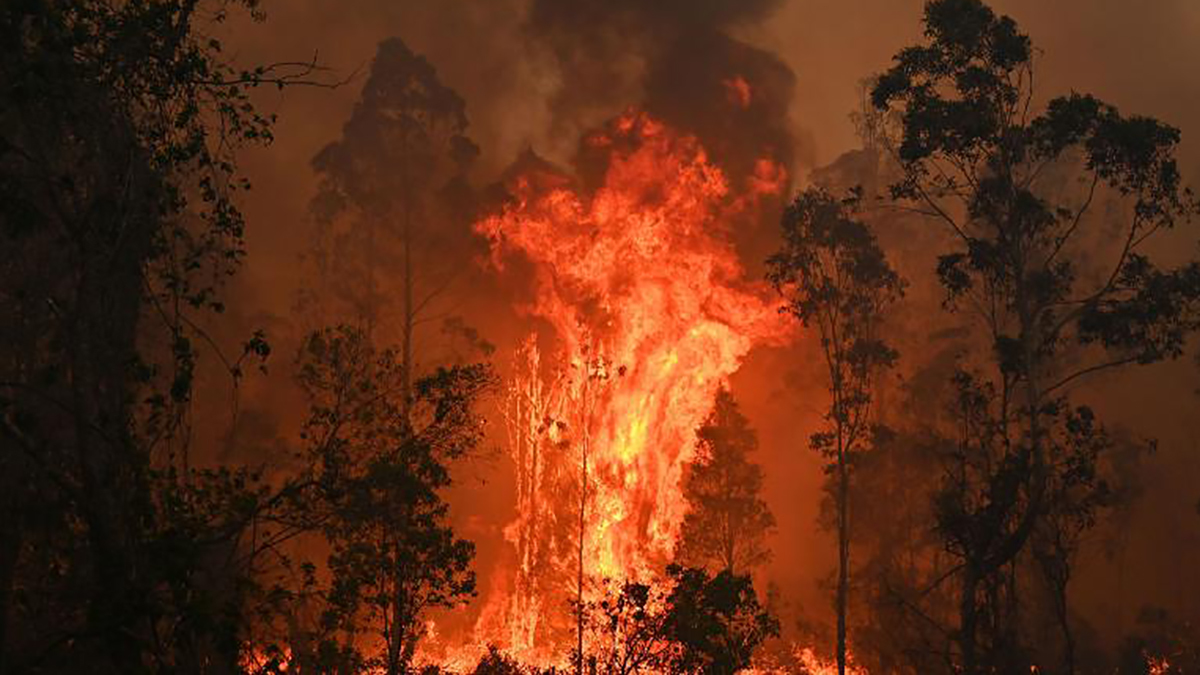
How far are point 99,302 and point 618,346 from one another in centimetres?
3186

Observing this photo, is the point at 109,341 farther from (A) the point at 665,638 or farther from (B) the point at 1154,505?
(B) the point at 1154,505

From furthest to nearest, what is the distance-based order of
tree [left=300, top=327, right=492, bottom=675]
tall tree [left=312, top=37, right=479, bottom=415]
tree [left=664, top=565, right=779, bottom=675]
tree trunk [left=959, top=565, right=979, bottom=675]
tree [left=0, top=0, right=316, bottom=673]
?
1. tall tree [left=312, top=37, right=479, bottom=415]
2. tree trunk [left=959, top=565, right=979, bottom=675]
3. tree [left=664, top=565, right=779, bottom=675]
4. tree [left=300, top=327, right=492, bottom=675]
5. tree [left=0, top=0, right=316, bottom=673]

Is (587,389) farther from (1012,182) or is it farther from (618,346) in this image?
(1012,182)

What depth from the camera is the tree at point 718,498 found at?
1487 inches

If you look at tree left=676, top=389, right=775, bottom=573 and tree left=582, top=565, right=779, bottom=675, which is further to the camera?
tree left=676, top=389, right=775, bottom=573

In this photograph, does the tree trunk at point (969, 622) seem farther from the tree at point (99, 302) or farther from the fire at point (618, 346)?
the fire at point (618, 346)

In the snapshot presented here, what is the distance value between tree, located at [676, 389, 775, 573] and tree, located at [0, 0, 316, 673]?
28.6m

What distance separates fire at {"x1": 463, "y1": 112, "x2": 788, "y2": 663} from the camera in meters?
39.5

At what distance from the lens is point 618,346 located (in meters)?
40.5

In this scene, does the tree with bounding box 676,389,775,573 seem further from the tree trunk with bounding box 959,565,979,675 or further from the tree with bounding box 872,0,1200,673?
the tree trunk with bounding box 959,565,979,675

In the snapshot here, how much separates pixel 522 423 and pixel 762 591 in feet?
84.9

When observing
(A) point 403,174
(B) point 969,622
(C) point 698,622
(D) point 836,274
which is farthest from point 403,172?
(B) point 969,622

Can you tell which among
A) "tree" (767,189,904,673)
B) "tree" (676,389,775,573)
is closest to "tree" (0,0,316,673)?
"tree" (767,189,904,673)

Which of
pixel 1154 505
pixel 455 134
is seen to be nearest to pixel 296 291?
pixel 455 134
